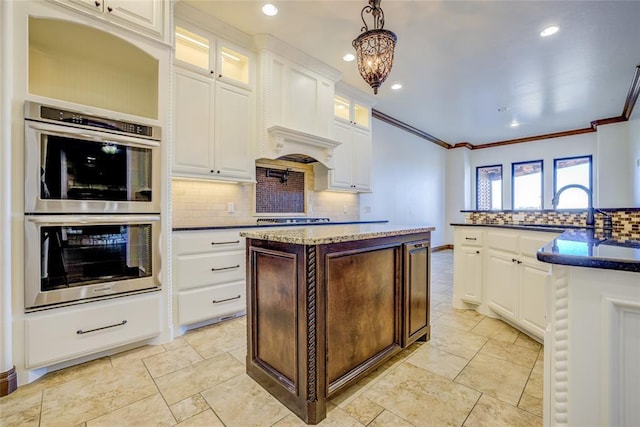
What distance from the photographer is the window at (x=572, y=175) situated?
654cm

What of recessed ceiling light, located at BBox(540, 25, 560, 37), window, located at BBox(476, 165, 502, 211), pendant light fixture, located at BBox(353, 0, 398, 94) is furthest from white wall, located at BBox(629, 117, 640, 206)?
pendant light fixture, located at BBox(353, 0, 398, 94)

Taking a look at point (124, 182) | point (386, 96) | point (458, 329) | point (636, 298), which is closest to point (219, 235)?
point (124, 182)

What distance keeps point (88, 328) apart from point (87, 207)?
0.82 metres

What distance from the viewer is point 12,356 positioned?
1719mm

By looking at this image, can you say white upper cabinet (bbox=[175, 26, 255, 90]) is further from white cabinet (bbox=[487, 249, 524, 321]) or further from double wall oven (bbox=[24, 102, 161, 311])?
white cabinet (bbox=[487, 249, 524, 321])

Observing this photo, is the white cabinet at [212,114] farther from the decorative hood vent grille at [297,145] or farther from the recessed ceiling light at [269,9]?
the recessed ceiling light at [269,9]

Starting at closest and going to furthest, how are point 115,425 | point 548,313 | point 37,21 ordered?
point 548,313 < point 115,425 < point 37,21

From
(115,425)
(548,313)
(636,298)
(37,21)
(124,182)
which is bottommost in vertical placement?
(115,425)

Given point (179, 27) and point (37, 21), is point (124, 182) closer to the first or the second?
point (37, 21)

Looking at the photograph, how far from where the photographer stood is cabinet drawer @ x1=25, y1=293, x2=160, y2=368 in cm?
180

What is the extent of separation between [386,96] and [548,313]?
4.25 m

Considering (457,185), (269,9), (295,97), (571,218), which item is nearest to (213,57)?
(269,9)

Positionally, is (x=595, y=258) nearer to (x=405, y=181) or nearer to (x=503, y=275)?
(x=503, y=275)

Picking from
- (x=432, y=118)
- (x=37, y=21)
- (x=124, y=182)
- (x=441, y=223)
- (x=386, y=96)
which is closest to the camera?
(x=37, y=21)
